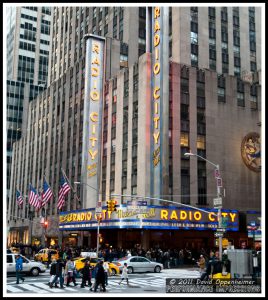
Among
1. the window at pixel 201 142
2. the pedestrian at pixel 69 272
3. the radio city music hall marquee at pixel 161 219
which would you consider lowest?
the pedestrian at pixel 69 272

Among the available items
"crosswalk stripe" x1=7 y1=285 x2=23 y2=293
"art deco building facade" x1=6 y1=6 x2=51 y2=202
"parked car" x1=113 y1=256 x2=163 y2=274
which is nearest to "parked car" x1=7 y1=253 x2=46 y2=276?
"crosswalk stripe" x1=7 y1=285 x2=23 y2=293

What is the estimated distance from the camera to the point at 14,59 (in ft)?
485

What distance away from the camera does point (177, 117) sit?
5950cm

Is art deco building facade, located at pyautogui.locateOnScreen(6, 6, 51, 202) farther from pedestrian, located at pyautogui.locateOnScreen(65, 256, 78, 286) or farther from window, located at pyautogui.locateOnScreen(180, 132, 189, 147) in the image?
pedestrian, located at pyautogui.locateOnScreen(65, 256, 78, 286)

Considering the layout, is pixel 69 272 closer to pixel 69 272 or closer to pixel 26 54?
pixel 69 272

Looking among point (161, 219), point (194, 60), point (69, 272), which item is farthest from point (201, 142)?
point (69, 272)

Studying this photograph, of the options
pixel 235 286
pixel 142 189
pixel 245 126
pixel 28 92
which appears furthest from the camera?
pixel 28 92

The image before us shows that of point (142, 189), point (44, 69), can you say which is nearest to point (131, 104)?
point (142, 189)

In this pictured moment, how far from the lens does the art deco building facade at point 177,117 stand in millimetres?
58875

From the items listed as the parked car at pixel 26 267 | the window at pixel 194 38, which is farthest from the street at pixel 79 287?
the window at pixel 194 38

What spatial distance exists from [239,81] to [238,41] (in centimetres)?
2249

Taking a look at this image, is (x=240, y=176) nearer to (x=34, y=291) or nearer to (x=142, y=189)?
(x=142, y=189)

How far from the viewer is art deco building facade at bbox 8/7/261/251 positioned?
58875 millimetres

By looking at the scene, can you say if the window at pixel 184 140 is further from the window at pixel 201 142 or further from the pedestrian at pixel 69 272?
the pedestrian at pixel 69 272
